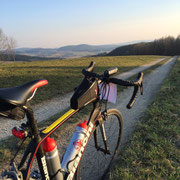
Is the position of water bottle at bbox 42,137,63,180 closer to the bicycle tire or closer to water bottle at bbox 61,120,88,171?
water bottle at bbox 61,120,88,171

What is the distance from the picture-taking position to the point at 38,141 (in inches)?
56.8

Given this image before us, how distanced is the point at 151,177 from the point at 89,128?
1.36 meters

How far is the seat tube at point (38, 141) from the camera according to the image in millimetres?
1375

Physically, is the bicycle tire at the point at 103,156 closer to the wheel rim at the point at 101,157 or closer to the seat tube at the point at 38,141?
the wheel rim at the point at 101,157

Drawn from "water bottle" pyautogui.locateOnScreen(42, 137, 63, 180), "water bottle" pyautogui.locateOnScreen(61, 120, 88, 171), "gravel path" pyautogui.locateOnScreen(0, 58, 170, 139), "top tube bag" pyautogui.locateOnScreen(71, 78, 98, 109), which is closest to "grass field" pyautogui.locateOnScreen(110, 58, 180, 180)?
"water bottle" pyautogui.locateOnScreen(61, 120, 88, 171)

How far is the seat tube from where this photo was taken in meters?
1.38

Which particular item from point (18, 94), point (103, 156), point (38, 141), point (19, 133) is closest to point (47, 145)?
point (38, 141)

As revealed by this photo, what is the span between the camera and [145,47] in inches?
2721

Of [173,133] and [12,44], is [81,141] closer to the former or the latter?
[173,133]

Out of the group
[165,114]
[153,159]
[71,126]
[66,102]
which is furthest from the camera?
[66,102]

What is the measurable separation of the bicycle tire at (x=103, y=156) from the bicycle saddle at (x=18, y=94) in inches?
56.3

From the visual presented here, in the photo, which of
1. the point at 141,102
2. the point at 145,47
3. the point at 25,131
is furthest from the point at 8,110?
the point at 145,47

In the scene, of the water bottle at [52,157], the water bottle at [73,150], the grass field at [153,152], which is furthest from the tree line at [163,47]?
the water bottle at [52,157]

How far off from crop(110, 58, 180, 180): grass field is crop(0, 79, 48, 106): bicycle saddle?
76.3 inches
